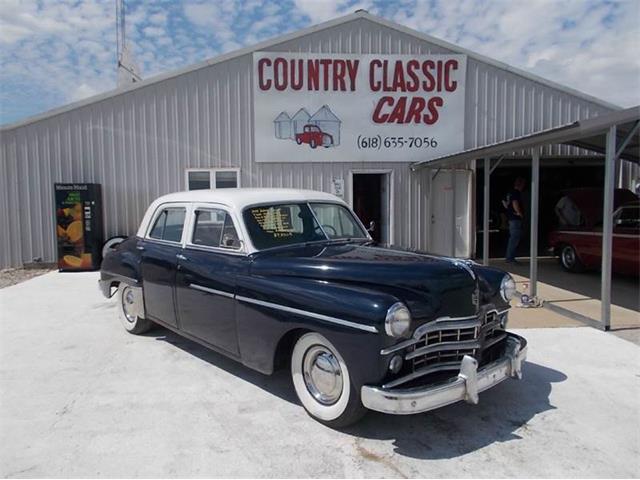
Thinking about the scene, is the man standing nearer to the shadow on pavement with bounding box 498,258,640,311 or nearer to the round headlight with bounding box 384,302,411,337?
the shadow on pavement with bounding box 498,258,640,311

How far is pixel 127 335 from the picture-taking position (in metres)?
5.62

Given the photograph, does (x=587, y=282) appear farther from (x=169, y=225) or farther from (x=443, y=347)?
(x=169, y=225)

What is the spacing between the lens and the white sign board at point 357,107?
35.9 ft

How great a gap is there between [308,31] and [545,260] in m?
8.26

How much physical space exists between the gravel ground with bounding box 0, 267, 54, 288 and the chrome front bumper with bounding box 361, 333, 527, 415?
339 inches

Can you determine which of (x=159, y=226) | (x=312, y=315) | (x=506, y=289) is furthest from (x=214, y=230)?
(x=506, y=289)

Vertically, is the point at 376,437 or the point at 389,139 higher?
the point at 389,139

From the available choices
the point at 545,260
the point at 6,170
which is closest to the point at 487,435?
the point at 545,260

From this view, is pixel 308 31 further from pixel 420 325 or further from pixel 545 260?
pixel 420 325

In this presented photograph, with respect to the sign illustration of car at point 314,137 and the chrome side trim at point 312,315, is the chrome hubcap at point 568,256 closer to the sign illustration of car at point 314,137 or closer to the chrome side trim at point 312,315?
the sign illustration of car at point 314,137

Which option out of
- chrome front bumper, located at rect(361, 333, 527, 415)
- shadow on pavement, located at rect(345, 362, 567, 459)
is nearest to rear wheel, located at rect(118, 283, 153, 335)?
shadow on pavement, located at rect(345, 362, 567, 459)

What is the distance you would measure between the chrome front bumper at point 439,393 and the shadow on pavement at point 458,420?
34 cm

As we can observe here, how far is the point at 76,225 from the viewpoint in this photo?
10.1 metres

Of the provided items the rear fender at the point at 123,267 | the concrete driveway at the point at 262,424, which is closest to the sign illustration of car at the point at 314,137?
the rear fender at the point at 123,267
